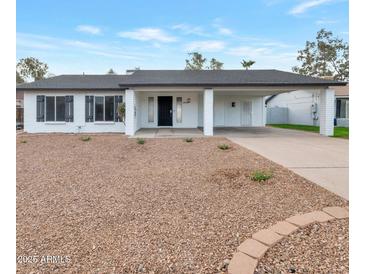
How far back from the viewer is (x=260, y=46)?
94.2 ft

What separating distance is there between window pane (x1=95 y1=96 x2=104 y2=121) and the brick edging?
1546 centimetres

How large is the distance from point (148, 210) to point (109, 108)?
14176mm

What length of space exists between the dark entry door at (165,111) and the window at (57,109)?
20.5ft

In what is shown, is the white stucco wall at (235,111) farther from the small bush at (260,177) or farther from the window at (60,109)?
the small bush at (260,177)

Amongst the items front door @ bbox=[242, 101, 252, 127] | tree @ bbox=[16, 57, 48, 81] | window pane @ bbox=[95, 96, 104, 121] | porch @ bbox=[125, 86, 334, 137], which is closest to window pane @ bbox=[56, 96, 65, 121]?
window pane @ bbox=[95, 96, 104, 121]

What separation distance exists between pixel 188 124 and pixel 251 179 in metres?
14.6

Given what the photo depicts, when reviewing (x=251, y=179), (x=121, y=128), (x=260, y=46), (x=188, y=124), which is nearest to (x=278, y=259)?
(x=251, y=179)

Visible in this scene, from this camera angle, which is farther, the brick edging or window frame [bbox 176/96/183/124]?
window frame [bbox 176/96/183/124]

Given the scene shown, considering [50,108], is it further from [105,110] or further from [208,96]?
[208,96]

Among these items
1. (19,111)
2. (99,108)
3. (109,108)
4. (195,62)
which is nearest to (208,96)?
(109,108)

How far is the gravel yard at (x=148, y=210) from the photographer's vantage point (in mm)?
2986

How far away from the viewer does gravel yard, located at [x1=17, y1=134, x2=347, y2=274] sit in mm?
2986

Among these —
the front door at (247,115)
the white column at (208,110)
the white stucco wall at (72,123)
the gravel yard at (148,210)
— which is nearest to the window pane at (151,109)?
the white stucco wall at (72,123)

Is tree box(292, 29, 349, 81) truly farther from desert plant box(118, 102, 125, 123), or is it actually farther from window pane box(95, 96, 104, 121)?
window pane box(95, 96, 104, 121)
